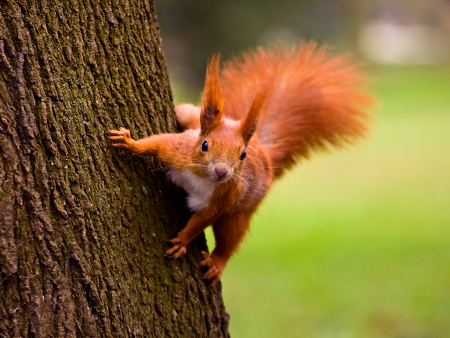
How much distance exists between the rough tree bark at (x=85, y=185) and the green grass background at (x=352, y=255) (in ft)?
2.66

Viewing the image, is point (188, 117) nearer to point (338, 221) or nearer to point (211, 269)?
point (211, 269)

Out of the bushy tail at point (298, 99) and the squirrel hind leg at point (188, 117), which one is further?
the bushy tail at point (298, 99)

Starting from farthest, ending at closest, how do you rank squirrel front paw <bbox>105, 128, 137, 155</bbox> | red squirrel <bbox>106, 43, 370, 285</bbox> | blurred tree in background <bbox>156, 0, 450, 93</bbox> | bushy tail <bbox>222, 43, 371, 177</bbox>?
blurred tree in background <bbox>156, 0, 450, 93</bbox> → bushy tail <bbox>222, 43, 371, 177</bbox> → red squirrel <bbox>106, 43, 370, 285</bbox> → squirrel front paw <bbox>105, 128, 137, 155</bbox>

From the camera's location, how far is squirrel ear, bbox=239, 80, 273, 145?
2162 mm

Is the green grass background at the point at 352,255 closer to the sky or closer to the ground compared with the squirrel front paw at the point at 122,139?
closer to the ground

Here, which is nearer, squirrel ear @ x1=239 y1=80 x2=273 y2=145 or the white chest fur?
squirrel ear @ x1=239 y1=80 x2=273 y2=145

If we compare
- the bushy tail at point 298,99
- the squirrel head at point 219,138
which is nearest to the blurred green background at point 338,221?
the bushy tail at point 298,99

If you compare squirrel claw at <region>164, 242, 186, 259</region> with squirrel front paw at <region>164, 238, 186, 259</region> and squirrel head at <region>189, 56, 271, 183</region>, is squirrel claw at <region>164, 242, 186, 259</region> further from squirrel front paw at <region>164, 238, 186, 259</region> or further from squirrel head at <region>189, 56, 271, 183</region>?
squirrel head at <region>189, 56, 271, 183</region>

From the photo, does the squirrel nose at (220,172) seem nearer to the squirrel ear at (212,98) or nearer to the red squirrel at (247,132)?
the red squirrel at (247,132)

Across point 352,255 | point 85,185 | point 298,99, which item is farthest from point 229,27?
point 85,185

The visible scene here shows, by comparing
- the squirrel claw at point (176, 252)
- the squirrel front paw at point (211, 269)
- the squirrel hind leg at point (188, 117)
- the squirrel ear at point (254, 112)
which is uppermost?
the squirrel ear at point (254, 112)

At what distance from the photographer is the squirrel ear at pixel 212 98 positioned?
6.91ft

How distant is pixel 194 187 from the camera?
2.33m

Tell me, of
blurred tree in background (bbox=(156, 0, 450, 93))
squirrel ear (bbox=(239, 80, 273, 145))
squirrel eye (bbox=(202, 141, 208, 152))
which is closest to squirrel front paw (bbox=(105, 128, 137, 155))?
squirrel eye (bbox=(202, 141, 208, 152))
